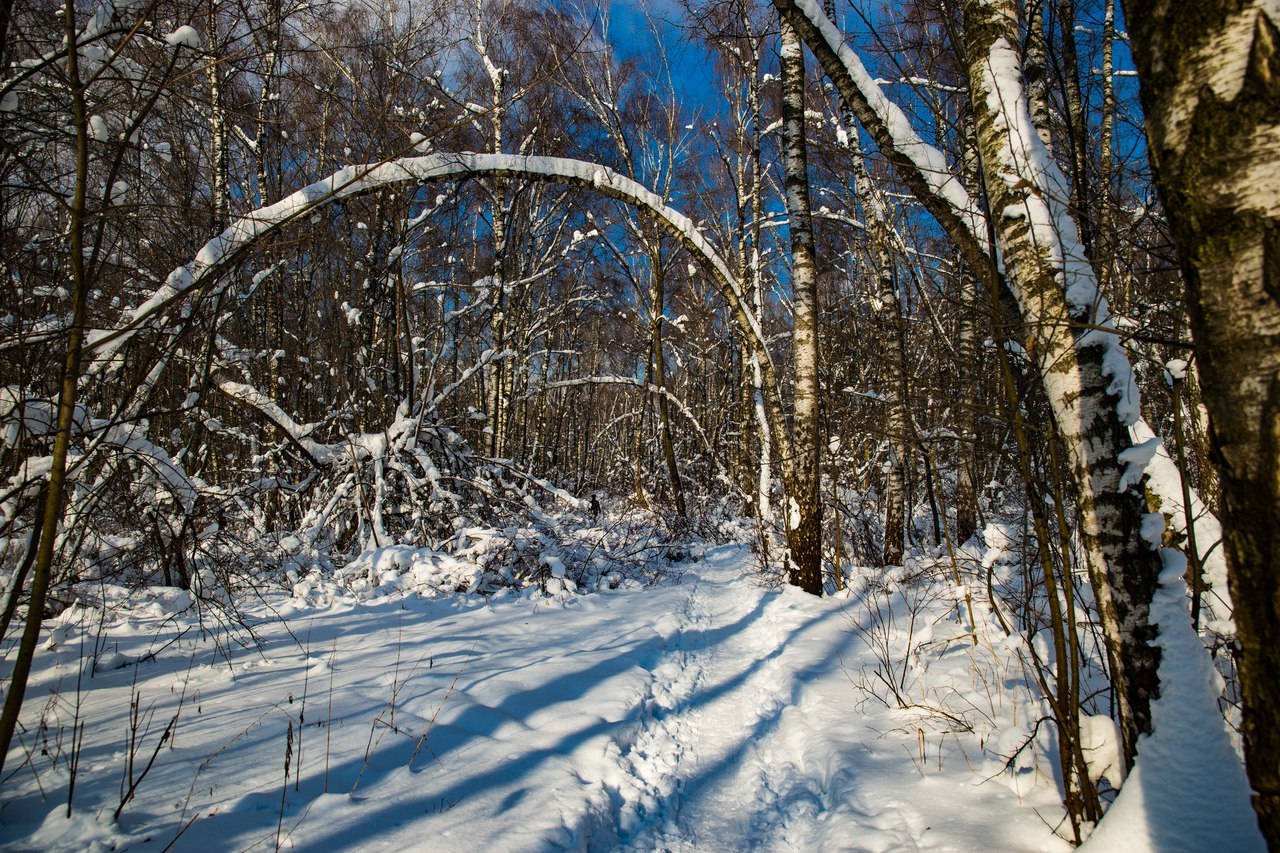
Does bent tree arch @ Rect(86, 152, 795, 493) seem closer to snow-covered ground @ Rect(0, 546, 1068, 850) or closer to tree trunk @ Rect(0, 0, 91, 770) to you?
tree trunk @ Rect(0, 0, 91, 770)

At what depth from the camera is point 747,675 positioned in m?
3.77

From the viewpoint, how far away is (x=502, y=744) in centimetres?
248

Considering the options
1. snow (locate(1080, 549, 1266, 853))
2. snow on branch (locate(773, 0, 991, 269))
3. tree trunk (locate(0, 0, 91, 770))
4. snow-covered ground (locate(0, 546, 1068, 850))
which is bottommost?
snow-covered ground (locate(0, 546, 1068, 850))

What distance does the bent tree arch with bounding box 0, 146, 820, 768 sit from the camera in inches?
60.8

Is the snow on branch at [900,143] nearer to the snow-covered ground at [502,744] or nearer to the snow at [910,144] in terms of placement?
the snow at [910,144]

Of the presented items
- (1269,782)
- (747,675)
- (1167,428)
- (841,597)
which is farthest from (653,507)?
(1269,782)

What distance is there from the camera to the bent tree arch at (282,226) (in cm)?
154

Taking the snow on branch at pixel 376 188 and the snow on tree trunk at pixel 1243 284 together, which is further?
the snow on branch at pixel 376 188

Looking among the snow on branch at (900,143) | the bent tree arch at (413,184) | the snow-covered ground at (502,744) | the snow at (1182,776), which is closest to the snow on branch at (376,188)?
the bent tree arch at (413,184)

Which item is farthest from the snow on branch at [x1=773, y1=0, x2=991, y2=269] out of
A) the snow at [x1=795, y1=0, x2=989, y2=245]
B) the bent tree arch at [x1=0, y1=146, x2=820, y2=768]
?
the bent tree arch at [x1=0, y1=146, x2=820, y2=768]

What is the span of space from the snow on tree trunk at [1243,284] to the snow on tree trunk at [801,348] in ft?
14.4

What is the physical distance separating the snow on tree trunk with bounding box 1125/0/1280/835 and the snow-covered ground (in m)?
1.31

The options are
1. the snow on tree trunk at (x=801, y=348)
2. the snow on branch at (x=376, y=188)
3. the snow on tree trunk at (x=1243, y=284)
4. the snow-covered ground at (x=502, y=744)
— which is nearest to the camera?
the snow on tree trunk at (x=1243, y=284)

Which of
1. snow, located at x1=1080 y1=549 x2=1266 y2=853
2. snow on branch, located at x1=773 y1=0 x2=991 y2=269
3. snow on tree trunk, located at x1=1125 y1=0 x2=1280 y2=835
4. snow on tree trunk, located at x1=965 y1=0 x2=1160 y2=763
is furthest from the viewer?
snow on branch, located at x1=773 y1=0 x2=991 y2=269
